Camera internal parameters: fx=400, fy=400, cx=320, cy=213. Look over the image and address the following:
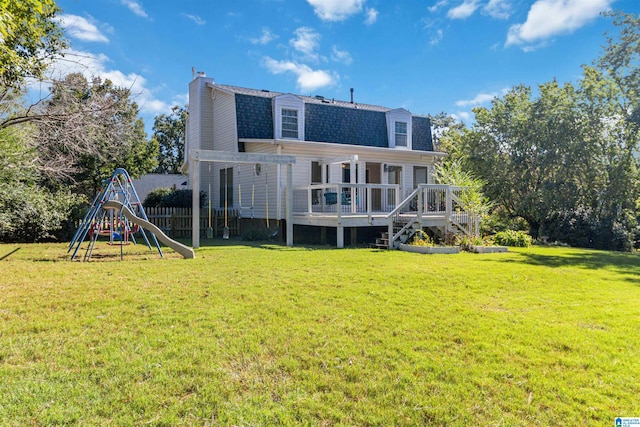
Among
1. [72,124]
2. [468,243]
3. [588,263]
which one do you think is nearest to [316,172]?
[468,243]

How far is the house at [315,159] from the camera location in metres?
14.1

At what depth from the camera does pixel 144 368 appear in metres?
3.33

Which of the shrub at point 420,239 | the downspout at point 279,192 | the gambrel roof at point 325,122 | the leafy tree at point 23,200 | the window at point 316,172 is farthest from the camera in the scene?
the window at point 316,172

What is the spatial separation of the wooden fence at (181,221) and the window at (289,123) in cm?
395

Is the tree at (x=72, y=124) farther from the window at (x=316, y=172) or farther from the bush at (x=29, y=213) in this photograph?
the window at (x=316, y=172)

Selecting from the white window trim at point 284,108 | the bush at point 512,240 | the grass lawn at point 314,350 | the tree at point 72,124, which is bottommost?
the grass lawn at point 314,350

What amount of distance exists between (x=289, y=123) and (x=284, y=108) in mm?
625

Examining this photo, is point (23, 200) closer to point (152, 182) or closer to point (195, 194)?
point (195, 194)

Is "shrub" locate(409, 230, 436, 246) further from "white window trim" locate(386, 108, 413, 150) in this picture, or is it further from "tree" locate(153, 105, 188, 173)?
"tree" locate(153, 105, 188, 173)

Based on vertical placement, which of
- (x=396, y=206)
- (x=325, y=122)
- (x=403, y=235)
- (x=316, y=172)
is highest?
(x=325, y=122)

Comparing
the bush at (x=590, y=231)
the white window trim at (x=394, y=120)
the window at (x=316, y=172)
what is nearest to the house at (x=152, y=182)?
the window at (x=316, y=172)

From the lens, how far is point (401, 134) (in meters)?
18.8

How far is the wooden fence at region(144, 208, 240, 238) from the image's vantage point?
1616 centimetres

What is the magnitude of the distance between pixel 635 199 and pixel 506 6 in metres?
11.8
